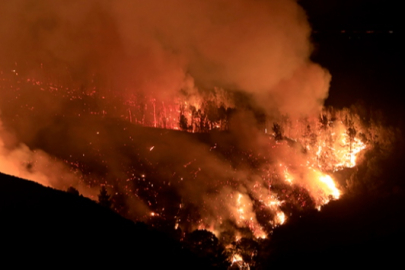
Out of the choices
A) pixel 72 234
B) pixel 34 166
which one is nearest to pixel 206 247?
pixel 72 234

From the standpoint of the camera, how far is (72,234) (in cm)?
737

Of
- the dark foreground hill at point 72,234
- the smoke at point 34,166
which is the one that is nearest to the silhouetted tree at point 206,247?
the dark foreground hill at point 72,234

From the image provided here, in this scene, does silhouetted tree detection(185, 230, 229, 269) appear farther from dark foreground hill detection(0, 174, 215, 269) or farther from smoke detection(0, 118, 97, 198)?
smoke detection(0, 118, 97, 198)

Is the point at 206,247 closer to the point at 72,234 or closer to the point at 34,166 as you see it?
the point at 72,234

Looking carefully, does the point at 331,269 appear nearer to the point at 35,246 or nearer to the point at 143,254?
the point at 143,254

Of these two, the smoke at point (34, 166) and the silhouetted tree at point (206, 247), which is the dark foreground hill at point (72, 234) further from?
the smoke at point (34, 166)

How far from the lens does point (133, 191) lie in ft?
96.1

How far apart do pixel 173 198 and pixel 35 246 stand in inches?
929

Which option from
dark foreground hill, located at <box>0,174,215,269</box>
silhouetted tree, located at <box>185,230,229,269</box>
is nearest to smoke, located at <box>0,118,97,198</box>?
silhouetted tree, located at <box>185,230,229,269</box>

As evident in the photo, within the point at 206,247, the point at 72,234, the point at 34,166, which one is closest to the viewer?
the point at 72,234

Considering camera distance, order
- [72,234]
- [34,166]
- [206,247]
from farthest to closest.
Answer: [34,166] < [206,247] < [72,234]

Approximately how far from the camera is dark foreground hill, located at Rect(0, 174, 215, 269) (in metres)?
6.59

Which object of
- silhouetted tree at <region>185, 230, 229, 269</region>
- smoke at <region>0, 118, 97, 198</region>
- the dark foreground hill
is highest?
smoke at <region>0, 118, 97, 198</region>

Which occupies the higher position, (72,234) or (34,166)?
(34,166)
